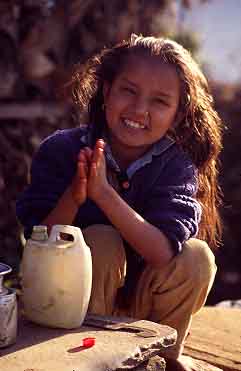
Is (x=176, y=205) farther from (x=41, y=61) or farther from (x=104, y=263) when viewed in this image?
(x=41, y=61)

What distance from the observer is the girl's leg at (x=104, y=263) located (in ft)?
Result: 7.79

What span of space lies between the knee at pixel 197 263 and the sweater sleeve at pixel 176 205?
A: 1.4 inches

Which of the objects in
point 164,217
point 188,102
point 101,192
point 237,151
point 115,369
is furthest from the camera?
point 237,151

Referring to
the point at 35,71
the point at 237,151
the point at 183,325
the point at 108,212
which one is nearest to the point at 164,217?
the point at 108,212

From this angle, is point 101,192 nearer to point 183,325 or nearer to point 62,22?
point 183,325

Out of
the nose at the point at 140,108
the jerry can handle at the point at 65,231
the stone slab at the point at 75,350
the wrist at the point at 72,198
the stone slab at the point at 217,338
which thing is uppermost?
the nose at the point at 140,108

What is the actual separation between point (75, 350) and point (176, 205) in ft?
2.24

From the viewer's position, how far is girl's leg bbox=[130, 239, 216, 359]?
238cm

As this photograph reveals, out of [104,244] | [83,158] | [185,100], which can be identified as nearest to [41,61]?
[185,100]

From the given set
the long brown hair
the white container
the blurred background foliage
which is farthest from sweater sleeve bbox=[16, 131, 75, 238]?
the blurred background foliage

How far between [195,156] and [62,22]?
7.85 ft

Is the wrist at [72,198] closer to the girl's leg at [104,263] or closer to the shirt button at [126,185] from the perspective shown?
the girl's leg at [104,263]

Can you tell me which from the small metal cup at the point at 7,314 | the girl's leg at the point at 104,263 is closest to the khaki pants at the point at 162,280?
the girl's leg at the point at 104,263

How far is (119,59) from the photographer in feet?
8.77
